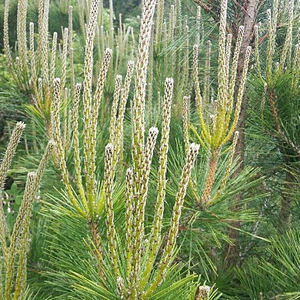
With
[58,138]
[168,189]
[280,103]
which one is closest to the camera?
[58,138]

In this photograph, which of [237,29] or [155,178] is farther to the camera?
[237,29]

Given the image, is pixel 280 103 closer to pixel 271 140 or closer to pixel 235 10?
pixel 271 140

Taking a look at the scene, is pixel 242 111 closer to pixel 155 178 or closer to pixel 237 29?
pixel 237 29

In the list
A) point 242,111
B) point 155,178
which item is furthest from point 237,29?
point 155,178

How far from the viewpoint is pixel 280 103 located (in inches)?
35.2

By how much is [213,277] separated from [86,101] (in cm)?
63

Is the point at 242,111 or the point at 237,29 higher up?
the point at 237,29

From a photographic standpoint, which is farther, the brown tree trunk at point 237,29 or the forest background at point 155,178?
the brown tree trunk at point 237,29

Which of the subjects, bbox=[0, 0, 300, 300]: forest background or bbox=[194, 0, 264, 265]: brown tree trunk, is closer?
bbox=[0, 0, 300, 300]: forest background

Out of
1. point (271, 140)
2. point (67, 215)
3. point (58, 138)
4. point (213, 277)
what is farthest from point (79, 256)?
point (271, 140)

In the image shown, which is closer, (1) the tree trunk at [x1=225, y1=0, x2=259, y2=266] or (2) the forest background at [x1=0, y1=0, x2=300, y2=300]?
(2) the forest background at [x1=0, y1=0, x2=300, y2=300]

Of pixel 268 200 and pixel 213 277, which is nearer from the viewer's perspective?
pixel 213 277

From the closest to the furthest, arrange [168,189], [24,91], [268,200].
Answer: [168,189] → [24,91] → [268,200]

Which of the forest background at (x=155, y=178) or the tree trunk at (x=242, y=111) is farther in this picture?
the tree trunk at (x=242, y=111)
